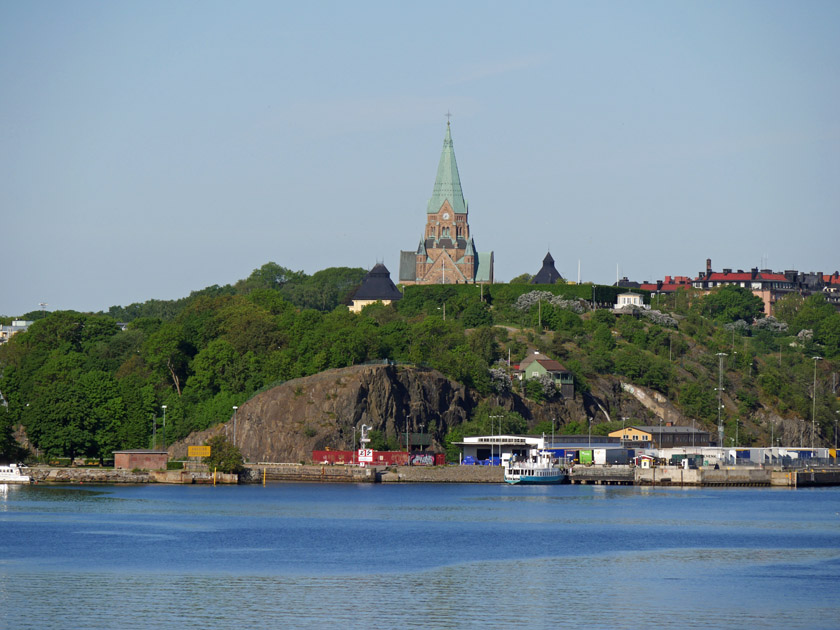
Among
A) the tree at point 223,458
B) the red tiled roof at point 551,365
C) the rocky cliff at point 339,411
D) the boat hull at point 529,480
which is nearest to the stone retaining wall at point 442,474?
the boat hull at point 529,480

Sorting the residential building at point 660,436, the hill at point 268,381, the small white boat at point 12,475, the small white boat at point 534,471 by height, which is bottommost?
the small white boat at point 12,475

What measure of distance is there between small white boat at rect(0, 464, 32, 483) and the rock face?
2479cm

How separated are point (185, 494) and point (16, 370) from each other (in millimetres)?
66968

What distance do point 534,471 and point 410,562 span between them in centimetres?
7107

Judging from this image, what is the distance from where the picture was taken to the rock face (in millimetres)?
157375

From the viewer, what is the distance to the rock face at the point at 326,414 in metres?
157

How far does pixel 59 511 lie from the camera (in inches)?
4139

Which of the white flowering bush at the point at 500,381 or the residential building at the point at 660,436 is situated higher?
the white flowering bush at the point at 500,381

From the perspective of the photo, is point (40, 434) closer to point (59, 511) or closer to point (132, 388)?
point (132, 388)

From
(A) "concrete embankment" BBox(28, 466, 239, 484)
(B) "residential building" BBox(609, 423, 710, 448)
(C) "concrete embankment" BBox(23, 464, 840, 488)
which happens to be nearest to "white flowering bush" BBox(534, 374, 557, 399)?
(B) "residential building" BBox(609, 423, 710, 448)

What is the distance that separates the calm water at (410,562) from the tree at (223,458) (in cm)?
1935

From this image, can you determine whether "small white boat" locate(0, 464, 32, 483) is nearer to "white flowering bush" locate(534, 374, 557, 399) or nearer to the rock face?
the rock face

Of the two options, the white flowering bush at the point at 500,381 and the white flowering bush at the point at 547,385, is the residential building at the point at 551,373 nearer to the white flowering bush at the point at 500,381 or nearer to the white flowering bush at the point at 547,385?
the white flowering bush at the point at 547,385

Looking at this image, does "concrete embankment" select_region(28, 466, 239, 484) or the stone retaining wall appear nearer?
"concrete embankment" select_region(28, 466, 239, 484)
